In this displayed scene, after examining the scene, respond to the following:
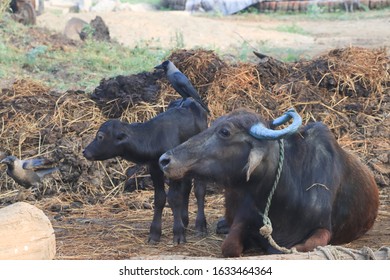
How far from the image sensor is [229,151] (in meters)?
6.79

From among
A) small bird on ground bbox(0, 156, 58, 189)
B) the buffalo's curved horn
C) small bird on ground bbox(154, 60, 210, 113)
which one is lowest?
small bird on ground bbox(0, 156, 58, 189)

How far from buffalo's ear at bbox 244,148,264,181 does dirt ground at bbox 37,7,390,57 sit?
1269cm

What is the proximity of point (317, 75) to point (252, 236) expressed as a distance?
17.6ft

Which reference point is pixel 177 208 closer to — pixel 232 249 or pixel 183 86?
pixel 232 249

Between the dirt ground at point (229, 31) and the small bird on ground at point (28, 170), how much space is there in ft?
32.7

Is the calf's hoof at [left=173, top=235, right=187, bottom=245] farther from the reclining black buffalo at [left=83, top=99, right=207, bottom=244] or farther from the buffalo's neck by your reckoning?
the buffalo's neck

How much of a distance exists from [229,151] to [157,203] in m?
1.30

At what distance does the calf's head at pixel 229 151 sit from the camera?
6.68 meters

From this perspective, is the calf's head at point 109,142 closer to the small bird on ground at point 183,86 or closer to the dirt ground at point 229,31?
the small bird on ground at point 183,86

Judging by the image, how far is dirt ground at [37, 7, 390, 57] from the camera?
21.4 metres

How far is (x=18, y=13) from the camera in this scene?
2223 cm

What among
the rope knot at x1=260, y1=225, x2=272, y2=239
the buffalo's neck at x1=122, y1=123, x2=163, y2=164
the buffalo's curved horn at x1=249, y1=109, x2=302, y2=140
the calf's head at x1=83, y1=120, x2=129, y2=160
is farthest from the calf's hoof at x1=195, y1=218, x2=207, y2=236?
the buffalo's curved horn at x1=249, y1=109, x2=302, y2=140

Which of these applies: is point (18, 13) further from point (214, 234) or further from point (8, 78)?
point (214, 234)
